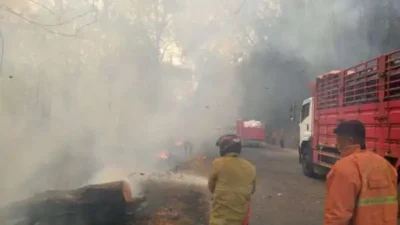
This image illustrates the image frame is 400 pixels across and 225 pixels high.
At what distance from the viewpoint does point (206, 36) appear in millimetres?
10953

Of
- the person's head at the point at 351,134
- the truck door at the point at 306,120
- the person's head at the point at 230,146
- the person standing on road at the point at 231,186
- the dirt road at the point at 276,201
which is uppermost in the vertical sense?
the truck door at the point at 306,120

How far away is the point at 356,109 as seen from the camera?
856 cm

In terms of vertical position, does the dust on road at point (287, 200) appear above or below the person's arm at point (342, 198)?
below

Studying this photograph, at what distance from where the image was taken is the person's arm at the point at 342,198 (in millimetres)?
2412

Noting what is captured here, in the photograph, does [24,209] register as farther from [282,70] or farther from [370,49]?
[282,70]

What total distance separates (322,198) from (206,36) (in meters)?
4.82

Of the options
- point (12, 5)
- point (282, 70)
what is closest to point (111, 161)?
point (12, 5)

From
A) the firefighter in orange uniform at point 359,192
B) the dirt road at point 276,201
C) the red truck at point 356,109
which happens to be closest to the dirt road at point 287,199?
the dirt road at point 276,201

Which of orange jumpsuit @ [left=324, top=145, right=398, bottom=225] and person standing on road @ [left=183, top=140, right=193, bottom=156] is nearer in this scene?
orange jumpsuit @ [left=324, top=145, right=398, bottom=225]

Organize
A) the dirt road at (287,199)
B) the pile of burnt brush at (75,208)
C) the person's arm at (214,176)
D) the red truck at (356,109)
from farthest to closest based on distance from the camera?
the dirt road at (287,199) → the red truck at (356,109) → the pile of burnt brush at (75,208) → the person's arm at (214,176)

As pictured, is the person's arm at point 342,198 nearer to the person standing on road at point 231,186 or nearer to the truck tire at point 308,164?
the person standing on road at point 231,186

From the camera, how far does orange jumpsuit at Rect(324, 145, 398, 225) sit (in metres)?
2.42

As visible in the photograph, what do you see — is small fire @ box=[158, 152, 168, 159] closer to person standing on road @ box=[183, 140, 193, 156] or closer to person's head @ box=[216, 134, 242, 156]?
person standing on road @ box=[183, 140, 193, 156]

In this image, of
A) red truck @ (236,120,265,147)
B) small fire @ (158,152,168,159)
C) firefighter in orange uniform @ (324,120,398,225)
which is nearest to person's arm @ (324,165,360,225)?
firefighter in orange uniform @ (324,120,398,225)
